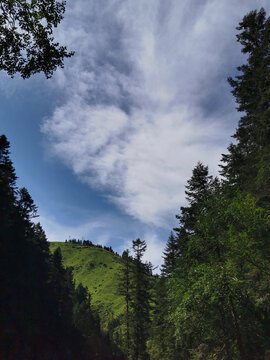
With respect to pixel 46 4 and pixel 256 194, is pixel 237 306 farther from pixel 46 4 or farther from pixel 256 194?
pixel 46 4

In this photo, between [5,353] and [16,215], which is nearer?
[5,353]

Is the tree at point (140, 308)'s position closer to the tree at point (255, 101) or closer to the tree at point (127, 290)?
the tree at point (127, 290)

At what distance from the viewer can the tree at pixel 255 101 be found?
1480cm

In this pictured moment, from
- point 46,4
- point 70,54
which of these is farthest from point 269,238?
point 46,4

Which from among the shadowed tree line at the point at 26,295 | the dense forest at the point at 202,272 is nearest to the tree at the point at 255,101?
the dense forest at the point at 202,272

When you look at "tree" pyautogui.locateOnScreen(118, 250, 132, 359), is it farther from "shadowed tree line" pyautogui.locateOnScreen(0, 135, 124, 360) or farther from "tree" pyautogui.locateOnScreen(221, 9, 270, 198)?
"tree" pyautogui.locateOnScreen(221, 9, 270, 198)

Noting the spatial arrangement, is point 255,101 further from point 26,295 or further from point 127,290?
point 26,295

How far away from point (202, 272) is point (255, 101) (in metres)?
14.0

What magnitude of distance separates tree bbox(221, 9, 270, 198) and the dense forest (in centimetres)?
8

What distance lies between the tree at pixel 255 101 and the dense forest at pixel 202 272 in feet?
0.27

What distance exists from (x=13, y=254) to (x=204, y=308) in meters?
32.9

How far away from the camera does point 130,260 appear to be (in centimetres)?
3641

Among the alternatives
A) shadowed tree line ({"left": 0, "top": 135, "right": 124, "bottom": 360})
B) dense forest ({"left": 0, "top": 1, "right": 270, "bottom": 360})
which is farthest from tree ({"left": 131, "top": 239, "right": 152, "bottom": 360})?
shadowed tree line ({"left": 0, "top": 135, "right": 124, "bottom": 360})

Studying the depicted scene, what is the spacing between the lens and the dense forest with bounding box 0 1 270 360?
38.7 ft
